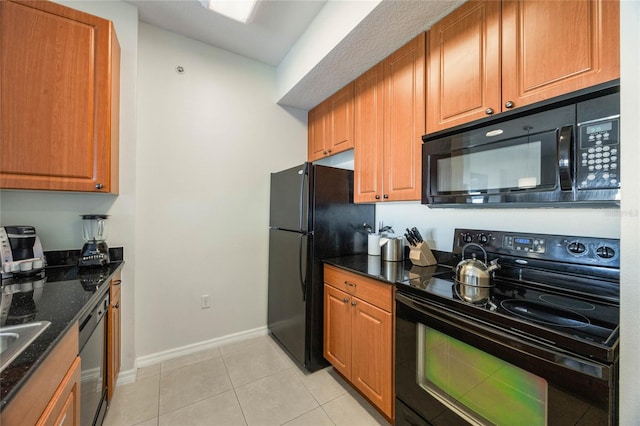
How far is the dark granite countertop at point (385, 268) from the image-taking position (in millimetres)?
1514

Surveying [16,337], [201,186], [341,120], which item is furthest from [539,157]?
[201,186]

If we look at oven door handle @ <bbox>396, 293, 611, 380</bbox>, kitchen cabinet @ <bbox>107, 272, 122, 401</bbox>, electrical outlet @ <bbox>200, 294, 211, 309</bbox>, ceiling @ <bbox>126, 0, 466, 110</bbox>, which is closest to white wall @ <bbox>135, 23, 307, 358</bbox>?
electrical outlet @ <bbox>200, 294, 211, 309</bbox>

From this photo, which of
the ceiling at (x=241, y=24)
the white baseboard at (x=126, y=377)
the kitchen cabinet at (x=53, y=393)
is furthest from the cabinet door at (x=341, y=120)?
the white baseboard at (x=126, y=377)

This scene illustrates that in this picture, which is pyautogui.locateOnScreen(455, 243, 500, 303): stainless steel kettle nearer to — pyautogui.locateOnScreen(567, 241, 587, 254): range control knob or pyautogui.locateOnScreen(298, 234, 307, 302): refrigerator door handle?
pyautogui.locateOnScreen(567, 241, 587, 254): range control knob

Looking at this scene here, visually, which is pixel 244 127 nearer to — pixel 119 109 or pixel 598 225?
pixel 119 109

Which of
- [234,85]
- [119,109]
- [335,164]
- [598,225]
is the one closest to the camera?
[598,225]

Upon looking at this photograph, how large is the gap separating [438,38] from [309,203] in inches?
52.1

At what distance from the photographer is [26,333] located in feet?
2.64

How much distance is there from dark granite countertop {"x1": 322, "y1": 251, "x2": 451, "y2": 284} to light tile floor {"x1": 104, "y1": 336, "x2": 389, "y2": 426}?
874mm

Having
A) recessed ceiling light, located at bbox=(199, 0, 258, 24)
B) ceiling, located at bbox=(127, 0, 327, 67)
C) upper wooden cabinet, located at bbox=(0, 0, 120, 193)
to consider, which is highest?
ceiling, located at bbox=(127, 0, 327, 67)

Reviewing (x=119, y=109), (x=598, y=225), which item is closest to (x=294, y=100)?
(x=119, y=109)

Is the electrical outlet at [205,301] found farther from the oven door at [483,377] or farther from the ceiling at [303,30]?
the ceiling at [303,30]

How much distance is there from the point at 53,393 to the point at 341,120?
231cm

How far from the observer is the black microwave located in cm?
93
